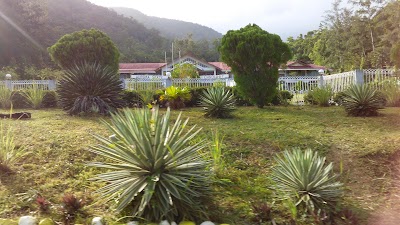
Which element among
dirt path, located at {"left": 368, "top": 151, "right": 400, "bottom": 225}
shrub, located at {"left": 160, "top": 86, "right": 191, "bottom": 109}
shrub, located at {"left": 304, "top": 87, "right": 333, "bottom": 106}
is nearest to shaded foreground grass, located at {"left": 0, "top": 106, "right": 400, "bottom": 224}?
dirt path, located at {"left": 368, "top": 151, "right": 400, "bottom": 225}

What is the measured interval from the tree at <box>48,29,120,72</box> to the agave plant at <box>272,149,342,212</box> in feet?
31.5

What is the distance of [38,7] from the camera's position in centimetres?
3856

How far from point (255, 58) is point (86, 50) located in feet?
18.8

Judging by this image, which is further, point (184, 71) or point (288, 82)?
point (184, 71)

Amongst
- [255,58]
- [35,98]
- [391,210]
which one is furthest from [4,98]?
[391,210]

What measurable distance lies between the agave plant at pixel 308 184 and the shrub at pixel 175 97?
7853mm

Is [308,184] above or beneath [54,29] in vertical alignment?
beneath

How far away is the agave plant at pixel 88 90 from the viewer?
9.00 meters

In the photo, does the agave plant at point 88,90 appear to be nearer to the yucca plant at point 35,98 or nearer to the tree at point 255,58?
the yucca plant at point 35,98

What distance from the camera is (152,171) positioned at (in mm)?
3438

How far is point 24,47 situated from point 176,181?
39.6 m

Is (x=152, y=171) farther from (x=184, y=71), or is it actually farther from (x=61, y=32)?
(x=61, y=32)

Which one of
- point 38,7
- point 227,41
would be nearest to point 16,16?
point 38,7

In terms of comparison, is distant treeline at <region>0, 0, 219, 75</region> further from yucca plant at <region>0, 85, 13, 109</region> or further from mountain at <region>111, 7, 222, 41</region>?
yucca plant at <region>0, 85, 13, 109</region>
